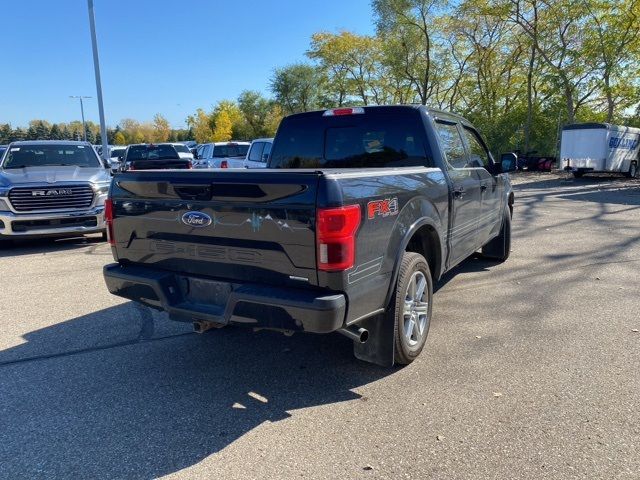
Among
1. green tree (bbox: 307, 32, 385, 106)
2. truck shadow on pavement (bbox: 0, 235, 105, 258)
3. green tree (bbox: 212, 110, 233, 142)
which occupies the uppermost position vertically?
green tree (bbox: 307, 32, 385, 106)

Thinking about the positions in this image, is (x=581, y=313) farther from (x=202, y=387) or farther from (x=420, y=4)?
(x=420, y=4)

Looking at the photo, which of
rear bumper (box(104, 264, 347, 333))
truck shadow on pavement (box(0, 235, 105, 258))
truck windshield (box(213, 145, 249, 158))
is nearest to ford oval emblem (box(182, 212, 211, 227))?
rear bumper (box(104, 264, 347, 333))

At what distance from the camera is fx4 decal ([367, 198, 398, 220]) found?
10.2ft

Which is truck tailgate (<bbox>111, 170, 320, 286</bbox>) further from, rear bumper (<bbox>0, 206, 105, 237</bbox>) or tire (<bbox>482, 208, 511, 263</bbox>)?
rear bumper (<bbox>0, 206, 105, 237</bbox>)

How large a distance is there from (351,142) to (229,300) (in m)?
2.28

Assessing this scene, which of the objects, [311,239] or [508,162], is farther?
[508,162]

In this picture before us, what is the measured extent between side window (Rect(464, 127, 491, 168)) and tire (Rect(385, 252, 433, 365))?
201 cm

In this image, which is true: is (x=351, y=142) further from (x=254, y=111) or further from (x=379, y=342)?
(x=254, y=111)

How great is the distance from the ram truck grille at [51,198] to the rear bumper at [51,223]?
124 millimetres

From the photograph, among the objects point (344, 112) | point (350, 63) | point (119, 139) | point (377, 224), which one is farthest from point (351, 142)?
point (119, 139)

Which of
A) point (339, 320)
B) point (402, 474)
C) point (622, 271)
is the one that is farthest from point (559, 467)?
point (622, 271)

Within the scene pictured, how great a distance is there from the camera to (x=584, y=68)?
30234mm

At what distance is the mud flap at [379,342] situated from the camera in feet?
11.4

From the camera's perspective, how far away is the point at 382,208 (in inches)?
127
